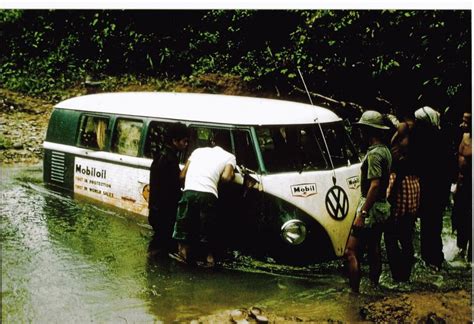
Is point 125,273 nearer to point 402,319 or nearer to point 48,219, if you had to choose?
point 48,219

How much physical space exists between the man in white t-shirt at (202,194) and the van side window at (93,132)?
2210 mm

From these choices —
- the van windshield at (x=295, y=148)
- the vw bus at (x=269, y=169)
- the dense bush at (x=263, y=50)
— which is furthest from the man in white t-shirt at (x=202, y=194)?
the dense bush at (x=263, y=50)

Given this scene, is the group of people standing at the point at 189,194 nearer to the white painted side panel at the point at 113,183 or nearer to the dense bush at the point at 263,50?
the white painted side panel at the point at 113,183

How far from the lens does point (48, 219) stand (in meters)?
7.44

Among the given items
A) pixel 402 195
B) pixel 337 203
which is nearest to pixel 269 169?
pixel 337 203

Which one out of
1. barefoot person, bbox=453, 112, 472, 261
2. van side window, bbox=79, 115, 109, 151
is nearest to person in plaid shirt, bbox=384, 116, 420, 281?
barefoot person, bbox=453, 112, 472, 261

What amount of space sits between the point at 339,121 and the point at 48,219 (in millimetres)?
4178

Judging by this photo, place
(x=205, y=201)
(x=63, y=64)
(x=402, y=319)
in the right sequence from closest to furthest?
(x=402, y=319)
(x=205, y=201)
(x=63, y=64)

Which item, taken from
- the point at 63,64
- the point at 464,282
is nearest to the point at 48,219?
the point at 464,282

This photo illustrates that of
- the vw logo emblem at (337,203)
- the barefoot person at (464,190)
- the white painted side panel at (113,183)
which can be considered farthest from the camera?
the white painted side panel at (113,183)

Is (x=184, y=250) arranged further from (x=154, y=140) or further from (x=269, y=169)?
(x=154, y=140)

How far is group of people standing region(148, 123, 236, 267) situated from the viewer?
17.8 ft

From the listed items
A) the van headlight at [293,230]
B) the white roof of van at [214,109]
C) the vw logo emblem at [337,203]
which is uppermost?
the white roof of van at [214,109]

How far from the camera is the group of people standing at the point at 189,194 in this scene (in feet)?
17.8
